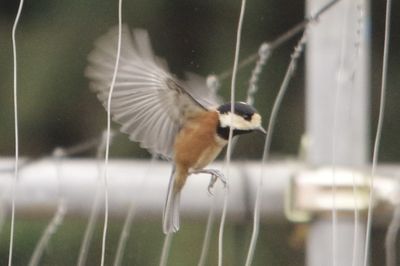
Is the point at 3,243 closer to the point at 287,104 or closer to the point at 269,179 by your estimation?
the point at 287,104

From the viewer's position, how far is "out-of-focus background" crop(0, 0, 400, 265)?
8.66ft

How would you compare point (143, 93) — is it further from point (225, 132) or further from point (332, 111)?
point (332, 111)

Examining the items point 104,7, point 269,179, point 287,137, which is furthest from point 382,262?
point 104,7

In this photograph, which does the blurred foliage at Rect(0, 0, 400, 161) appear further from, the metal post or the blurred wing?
the blurred wing

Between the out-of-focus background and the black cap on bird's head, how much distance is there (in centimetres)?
112

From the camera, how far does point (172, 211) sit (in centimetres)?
128

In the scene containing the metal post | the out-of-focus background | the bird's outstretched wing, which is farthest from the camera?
the out-of-focus background

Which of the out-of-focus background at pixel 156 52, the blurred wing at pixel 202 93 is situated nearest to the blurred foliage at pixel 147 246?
the out-of-focus background at pixel 156 52

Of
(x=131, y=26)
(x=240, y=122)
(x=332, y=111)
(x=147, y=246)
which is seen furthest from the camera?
(x=131, y=26)

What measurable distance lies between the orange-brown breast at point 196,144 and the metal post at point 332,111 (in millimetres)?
310

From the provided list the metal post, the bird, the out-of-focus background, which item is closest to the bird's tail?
the bird

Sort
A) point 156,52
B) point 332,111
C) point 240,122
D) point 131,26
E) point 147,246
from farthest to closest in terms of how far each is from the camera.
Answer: point 131,26
point 156,52
point 147,246
point 332,111
point 240,122

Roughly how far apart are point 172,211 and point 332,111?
341mm

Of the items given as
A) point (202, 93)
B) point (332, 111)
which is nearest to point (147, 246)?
point (332, 111)
